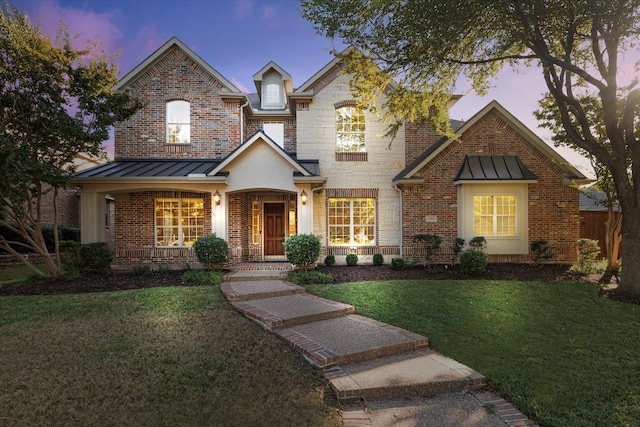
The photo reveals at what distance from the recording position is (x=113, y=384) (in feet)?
12.7

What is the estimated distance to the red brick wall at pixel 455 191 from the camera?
484 inches

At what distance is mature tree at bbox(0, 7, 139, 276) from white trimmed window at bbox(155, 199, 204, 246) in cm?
316

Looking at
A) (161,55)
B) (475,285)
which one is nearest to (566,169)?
(475,285)

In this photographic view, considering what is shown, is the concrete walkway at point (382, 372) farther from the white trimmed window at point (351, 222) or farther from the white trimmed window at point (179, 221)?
the white trimmed window at point (179, 221)

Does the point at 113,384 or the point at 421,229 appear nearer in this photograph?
the point at 113,384

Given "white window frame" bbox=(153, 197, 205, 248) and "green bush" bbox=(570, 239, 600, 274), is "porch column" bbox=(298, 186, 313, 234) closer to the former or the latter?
"white window frame" bbox=(153, 197, 205, 248)

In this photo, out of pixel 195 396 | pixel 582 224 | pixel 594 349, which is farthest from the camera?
pixel 582 224

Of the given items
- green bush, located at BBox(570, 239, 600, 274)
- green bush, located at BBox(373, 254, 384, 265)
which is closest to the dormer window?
green bush, located at BBox(373, 254, 384, 265)

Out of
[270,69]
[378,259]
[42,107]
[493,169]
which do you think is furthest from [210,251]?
[493,169]

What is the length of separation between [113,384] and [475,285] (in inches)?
329

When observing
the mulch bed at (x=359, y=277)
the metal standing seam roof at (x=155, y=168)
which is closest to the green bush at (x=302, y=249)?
the mulch bed at (x=359, y=277)

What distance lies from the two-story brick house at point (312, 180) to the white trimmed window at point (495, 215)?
37 mm

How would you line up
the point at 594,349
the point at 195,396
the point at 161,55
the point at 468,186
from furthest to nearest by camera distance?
Answer: the point at 161,55, the point at 468,186, the point at 594,349, the point at 195,396

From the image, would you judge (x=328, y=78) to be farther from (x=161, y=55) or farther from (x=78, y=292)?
(x=78, y=292)
